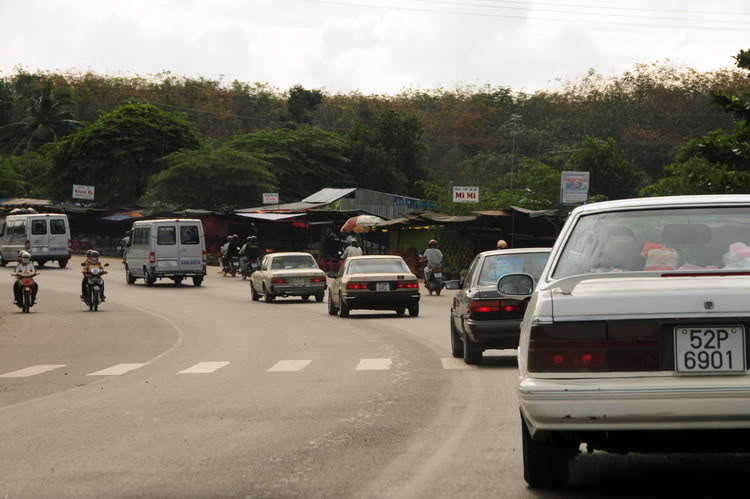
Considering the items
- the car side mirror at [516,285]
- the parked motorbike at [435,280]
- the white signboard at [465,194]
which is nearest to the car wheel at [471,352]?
the car side mirror at [516,285]

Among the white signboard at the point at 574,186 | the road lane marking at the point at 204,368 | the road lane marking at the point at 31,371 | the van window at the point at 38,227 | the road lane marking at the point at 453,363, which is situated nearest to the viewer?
Answer: the road lane marking at the point at 453,363

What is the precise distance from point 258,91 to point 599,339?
120m

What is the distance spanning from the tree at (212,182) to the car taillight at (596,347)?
219 ft

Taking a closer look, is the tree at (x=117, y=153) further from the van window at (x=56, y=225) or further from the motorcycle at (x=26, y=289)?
the motorcycle at (x=26, y=289)

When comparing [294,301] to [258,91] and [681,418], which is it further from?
[258,91]

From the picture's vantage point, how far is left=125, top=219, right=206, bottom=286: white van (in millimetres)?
44188

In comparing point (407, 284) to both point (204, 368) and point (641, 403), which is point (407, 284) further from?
point (641, 403)

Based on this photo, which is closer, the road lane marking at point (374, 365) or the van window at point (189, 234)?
the road lane marking at point (374, 365)

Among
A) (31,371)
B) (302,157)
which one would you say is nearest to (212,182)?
(302,157)

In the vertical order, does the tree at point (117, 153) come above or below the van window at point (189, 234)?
above

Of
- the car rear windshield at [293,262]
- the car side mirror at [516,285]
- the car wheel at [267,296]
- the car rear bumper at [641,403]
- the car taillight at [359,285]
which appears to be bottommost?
the car wheel at [267,296]

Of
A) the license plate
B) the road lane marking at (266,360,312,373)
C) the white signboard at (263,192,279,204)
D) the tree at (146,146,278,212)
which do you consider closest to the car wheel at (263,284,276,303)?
the road lane marking at (266,360,312,373)

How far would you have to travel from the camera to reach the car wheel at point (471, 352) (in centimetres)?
1634

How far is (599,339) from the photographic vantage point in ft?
20.2
